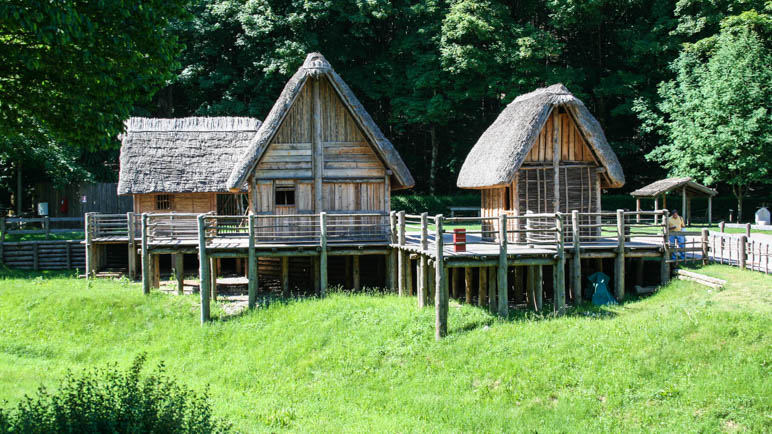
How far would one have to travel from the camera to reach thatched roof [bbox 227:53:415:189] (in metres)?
21.6

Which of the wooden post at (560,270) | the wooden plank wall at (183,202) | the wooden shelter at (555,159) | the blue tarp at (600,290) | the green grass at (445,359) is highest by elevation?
the wooden shelter at (555,159)

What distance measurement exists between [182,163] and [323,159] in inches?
355

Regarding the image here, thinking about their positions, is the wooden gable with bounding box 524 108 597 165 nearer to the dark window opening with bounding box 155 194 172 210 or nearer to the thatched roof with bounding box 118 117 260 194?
the thatched roof with bounding box 118 117 260 194

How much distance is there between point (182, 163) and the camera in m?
28.8

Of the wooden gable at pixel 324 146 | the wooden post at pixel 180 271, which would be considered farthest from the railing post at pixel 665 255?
the wooden post at pixel 180 271

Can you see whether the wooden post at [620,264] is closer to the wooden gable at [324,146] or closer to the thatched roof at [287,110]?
the thatched roof at [287,110]

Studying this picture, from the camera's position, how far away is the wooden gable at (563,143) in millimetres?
21469

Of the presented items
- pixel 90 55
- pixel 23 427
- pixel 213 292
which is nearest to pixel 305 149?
pixel 213 292

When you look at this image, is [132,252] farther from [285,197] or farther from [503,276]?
[503,276]

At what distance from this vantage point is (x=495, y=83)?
140 feet

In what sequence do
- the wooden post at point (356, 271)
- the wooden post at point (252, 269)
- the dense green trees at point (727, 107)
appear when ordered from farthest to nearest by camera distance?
the dense green trees at point (727, 107) → the wooden post at point (356, 271) → the wooden post at point (252, 269)

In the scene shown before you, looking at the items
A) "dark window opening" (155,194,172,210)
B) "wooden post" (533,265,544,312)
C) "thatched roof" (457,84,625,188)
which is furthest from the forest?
"wooden post" (533,265,544,312)

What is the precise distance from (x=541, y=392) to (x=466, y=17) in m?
32.4

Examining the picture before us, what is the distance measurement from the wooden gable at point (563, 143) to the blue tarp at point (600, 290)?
3.96 meters
